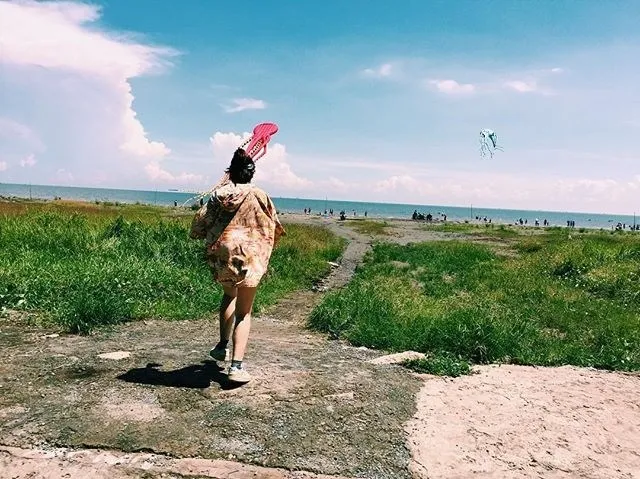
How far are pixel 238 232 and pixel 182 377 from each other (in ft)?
5.35

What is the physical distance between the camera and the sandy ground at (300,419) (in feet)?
13.6

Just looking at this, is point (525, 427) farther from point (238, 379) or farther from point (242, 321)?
point (242, 321)

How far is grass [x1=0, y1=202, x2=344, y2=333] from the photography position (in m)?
9.02

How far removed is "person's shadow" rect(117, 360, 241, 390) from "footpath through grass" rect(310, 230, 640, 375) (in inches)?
91.0

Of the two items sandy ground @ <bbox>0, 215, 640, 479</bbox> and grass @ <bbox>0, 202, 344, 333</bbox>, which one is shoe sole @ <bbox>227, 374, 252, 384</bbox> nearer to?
sandy ground @ <bbox>0, 215, 640, 479</bbox>

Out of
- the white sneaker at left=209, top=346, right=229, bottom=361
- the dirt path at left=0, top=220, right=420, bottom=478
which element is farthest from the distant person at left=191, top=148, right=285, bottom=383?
the dirt path at left=0, top=220, right=420, bottom=478

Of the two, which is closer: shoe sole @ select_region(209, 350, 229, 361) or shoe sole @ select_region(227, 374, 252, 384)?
shoe sole @ select_region(227, 374, 252, 384)

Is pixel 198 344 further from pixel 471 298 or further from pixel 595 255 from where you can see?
pixel 595 255

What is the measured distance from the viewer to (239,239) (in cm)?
561

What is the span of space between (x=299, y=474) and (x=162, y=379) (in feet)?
7.41

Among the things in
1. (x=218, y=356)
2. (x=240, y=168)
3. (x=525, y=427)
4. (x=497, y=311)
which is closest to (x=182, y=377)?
(x=218, y=356)

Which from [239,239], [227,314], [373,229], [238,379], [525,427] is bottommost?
[525,427]

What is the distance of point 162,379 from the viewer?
5719 millimetres

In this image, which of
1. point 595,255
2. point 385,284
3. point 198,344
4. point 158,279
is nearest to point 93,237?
point 158,279
